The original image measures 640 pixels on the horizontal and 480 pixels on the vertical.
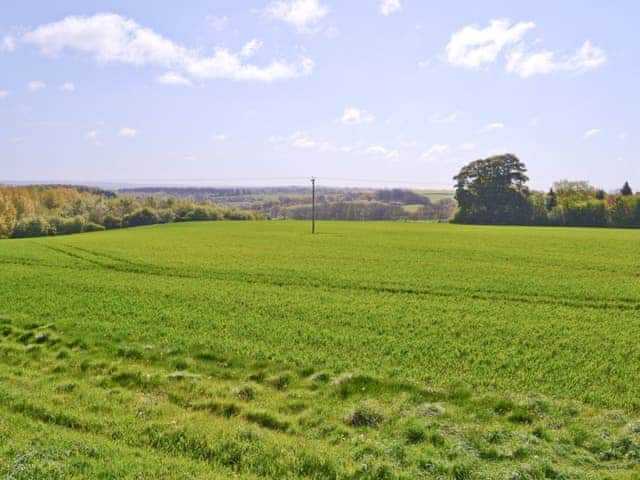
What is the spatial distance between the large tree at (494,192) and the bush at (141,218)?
78117 mm

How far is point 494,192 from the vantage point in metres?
107

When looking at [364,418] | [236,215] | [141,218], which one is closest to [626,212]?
[236,215]

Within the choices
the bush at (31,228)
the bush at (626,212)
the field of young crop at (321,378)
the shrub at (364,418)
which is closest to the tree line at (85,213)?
the bush at (31,228)

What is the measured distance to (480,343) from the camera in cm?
1470

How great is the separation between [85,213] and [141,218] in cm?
1363

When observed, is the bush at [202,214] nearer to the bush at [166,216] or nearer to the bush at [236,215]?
the bush at [236,215]

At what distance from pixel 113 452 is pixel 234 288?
658 inches

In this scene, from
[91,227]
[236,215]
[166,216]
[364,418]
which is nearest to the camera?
[364,418]

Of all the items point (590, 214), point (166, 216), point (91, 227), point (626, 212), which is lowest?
point (91, 227)

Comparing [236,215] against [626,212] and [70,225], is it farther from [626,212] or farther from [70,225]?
[626,212]

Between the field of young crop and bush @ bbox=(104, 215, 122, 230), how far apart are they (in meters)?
89.0

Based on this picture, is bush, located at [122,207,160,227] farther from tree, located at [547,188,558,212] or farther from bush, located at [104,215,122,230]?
tree, located at [547,188,558,212]

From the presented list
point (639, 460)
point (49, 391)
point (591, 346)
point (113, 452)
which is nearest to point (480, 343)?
point (591, 346)

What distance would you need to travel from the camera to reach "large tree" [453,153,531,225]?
103 meters
